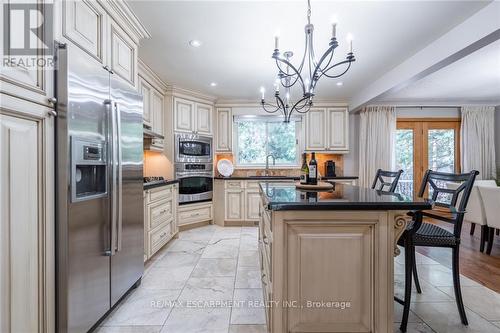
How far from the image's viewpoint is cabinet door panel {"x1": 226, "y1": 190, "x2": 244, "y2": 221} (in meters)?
4.48

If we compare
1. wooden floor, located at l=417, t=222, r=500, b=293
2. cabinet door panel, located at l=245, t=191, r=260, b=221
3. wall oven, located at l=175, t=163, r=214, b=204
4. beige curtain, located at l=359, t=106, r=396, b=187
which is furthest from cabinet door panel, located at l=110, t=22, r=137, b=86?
beige curtain, located at l=359, t=106, r=396, b=187

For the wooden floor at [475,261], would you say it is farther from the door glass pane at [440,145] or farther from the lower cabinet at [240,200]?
the lower cabinet at [240,200]

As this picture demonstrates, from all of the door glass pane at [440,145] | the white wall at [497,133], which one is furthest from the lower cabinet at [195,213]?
the white wall at [497,133]

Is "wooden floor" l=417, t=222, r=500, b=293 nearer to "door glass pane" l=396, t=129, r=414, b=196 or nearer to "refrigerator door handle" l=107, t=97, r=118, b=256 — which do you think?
"door glass pane" l=396, t=129, r=414, b=196

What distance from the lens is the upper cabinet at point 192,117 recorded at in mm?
4136

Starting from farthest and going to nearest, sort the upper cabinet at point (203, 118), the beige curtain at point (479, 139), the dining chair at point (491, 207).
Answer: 1. the beige curtain at point (479, 139)
2. the upper cabinet at point (203, 118)
3. the dining chair at point (491, 207)

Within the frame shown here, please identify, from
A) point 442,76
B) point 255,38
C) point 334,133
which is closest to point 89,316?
point 255,38

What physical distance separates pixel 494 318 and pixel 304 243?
1.69 meters

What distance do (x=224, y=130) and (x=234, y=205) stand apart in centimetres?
151

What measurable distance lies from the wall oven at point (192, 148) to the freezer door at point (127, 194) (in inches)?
76.3

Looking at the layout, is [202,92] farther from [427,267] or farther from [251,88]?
[427,267]

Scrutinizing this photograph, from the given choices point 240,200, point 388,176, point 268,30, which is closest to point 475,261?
point 388,176

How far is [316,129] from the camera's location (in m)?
4.87

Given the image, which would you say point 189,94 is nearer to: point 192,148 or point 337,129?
point 192,148
